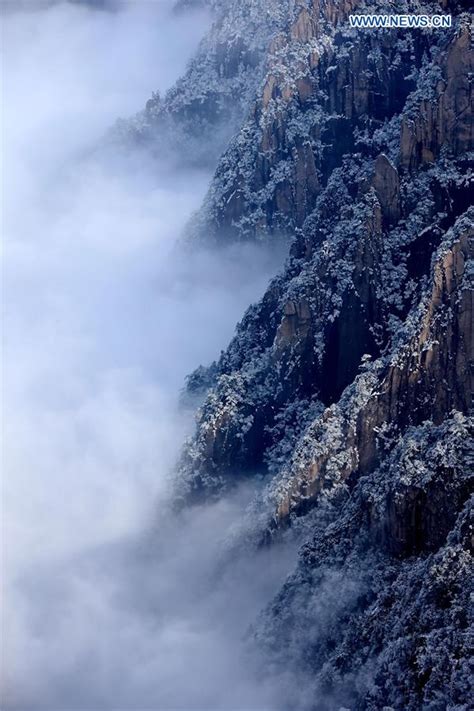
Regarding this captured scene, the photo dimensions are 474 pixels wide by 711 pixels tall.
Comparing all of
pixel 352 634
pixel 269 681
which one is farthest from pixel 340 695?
pixel 269 681

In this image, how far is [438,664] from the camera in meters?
154

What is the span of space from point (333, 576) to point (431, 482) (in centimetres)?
2901

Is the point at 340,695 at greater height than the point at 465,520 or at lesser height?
lesser

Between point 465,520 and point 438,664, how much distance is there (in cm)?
2255

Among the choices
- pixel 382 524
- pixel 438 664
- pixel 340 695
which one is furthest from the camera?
pixel 382 524

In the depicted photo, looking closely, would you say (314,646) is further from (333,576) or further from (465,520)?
(465,520)

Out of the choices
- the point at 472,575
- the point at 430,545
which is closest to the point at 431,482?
the point at 430,545

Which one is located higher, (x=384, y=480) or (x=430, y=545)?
(x=384, y=480)

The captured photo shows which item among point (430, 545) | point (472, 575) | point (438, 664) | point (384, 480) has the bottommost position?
point (438, 664)

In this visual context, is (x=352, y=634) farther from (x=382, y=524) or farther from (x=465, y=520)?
(x=465, y=520)

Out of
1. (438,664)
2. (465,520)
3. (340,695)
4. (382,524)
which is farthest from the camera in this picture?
(382,524)

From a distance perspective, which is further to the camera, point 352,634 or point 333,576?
point 333,576

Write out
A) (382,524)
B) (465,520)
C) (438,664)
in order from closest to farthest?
(438,664), (465,520), (382,524)

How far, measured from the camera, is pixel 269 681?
7869 inches
